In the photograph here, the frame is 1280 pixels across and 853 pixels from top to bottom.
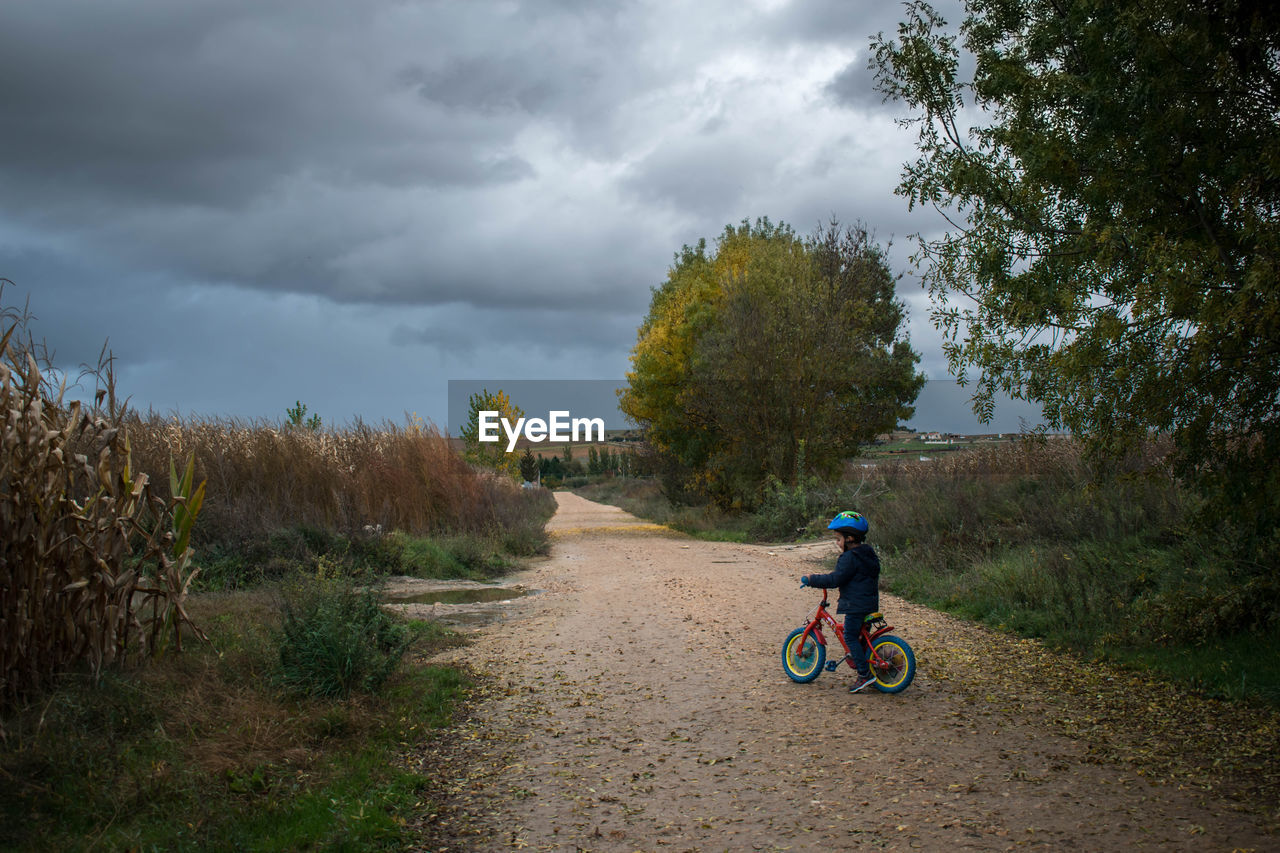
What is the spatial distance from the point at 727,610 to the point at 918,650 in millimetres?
3324

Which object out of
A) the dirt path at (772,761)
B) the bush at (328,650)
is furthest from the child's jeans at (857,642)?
the bush at (328,650)

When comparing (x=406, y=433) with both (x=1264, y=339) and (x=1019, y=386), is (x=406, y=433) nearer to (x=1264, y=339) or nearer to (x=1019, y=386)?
(x=1019, y=386)

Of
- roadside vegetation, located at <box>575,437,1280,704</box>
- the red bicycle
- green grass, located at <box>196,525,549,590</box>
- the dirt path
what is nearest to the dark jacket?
the red bicycle

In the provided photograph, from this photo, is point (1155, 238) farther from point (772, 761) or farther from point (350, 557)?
point (350, 557)

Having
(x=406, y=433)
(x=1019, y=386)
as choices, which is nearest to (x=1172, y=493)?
(x=1019, y=386)

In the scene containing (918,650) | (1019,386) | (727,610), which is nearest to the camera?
(1019,386)

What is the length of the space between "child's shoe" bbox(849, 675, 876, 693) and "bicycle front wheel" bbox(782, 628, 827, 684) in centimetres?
41

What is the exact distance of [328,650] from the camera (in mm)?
6898

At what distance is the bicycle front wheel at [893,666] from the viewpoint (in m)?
7.39

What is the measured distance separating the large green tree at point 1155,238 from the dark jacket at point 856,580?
2.28m

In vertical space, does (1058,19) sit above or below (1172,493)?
above

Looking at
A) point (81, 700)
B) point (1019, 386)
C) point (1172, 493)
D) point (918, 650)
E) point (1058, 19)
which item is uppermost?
point (1058, 19)

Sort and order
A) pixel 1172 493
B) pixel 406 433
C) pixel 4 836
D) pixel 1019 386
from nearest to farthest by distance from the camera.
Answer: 1. pixel 4 836
2. pixel 1019 386
3. pixel 1172 493
4. pixel 406 433

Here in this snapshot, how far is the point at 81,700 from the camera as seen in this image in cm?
553
